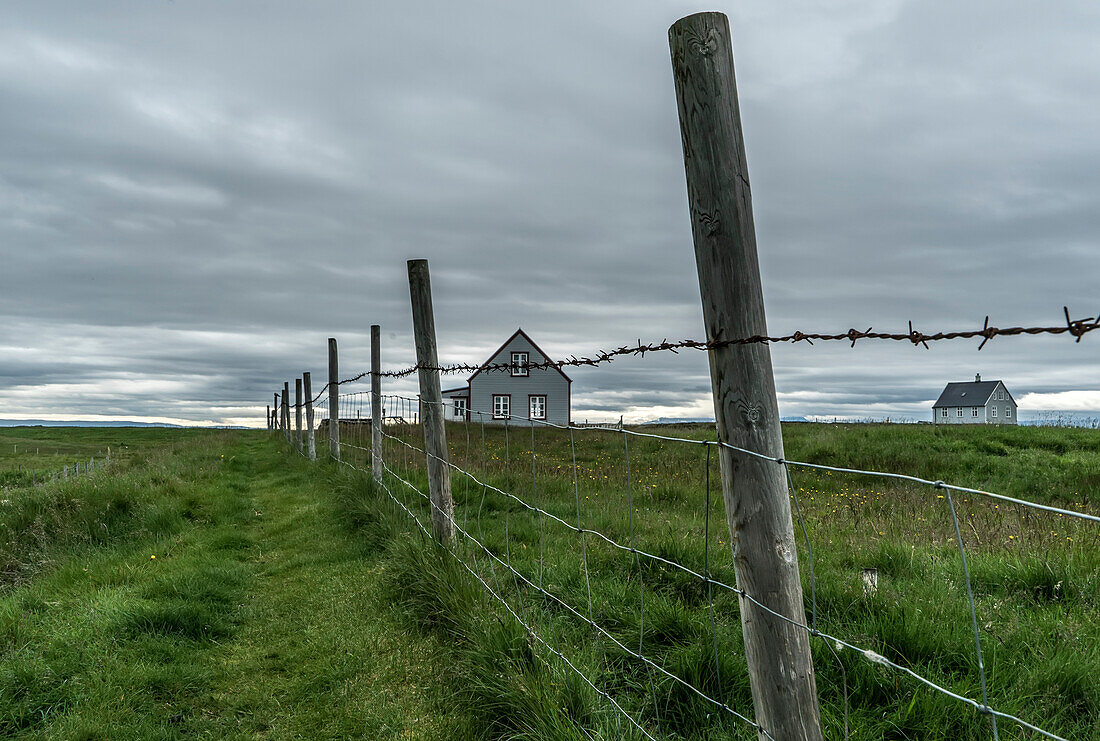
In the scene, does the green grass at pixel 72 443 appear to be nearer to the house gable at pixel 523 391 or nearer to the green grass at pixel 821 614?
the house gable at pixel 523 391

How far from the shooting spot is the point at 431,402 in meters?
6.84

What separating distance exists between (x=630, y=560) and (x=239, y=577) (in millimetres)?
4142

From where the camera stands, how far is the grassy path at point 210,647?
4133 mm

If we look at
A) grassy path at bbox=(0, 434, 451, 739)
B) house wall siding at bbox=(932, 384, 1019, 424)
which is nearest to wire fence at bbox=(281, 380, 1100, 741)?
grassy path at bbox=(0, 434, 451, 739)

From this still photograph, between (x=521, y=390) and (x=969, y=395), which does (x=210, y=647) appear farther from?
(x=969, y=395)

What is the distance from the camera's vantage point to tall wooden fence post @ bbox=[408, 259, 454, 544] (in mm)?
6570

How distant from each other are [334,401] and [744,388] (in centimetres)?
1410

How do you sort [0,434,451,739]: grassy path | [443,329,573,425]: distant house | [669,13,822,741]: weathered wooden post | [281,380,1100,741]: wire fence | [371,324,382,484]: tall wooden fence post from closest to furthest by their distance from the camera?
1. [669,13,822,741]: weathered wooden post
2. [281,380,1100,741]: wire fence
3. [0,434,451,739]: grassy path
4. [371,324,382,484]: tall wooden fence post
5. [443,329,573,425]: distant house

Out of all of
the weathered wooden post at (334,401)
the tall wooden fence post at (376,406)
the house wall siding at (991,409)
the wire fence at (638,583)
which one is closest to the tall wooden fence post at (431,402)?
the wire fence at (638,583)

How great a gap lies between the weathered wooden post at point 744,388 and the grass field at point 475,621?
0.81 feet

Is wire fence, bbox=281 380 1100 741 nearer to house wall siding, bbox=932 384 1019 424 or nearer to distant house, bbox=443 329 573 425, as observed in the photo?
distant house, bbox=443 329 573 425

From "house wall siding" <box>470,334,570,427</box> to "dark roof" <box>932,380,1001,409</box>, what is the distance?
3757 cm

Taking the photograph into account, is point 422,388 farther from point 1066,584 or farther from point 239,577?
point 1066,584

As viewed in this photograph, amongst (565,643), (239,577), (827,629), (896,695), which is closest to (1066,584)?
(827,629)
